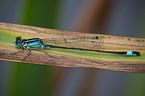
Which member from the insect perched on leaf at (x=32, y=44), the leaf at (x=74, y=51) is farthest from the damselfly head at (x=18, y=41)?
the leaf at (x=74, y=51)

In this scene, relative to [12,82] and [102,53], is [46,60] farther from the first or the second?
[102,53]

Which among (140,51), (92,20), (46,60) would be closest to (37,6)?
(46,60)

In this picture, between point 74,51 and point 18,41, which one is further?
point 74,51

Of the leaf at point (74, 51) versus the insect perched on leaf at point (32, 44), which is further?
the insect perched on leaf at point (32, 44)

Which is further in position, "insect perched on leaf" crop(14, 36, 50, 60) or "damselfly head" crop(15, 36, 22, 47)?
"insect perched on leaf" crop(14, 36, 50, 60)

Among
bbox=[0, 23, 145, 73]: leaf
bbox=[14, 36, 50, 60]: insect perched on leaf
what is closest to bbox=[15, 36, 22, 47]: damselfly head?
bbox=[14, 36, 50, 60]: insect perched on leaf

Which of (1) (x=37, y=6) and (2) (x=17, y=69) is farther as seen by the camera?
(1) (x=37, y=6)

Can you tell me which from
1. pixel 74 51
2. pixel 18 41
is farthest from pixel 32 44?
pixel 74 51

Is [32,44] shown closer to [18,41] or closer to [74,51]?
[18,41]

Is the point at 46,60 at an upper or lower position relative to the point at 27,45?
lower

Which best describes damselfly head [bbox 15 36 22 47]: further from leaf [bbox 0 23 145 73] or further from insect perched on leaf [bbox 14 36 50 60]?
leaf [bbox 0 23 145 73]

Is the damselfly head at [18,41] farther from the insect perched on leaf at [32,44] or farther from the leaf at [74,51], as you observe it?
the leaf at [74,51]
